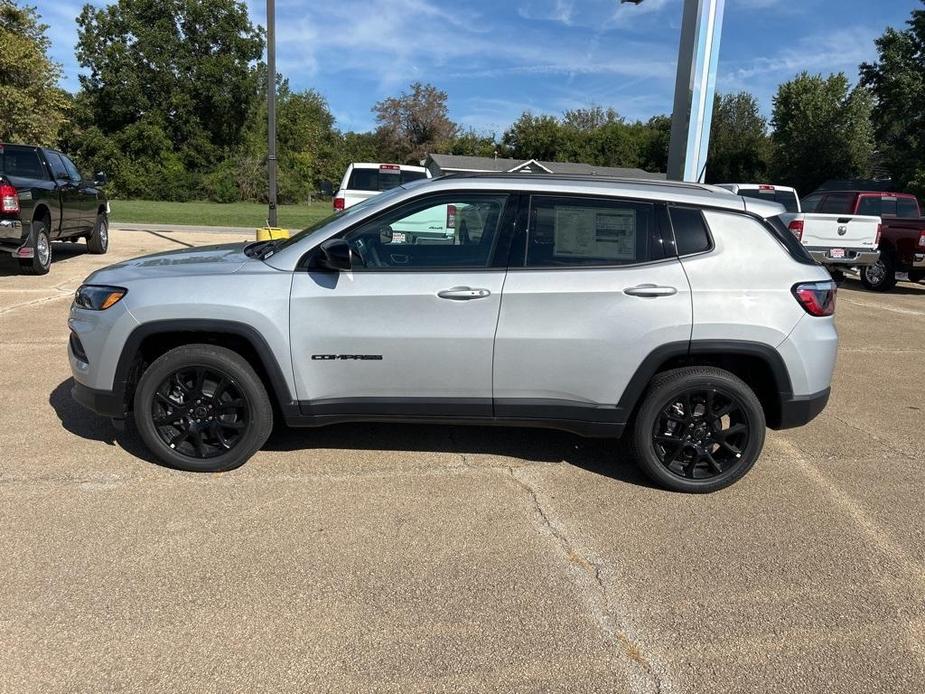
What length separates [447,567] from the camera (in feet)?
10.6

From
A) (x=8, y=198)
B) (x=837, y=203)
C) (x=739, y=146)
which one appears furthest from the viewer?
(x=739, y=146)

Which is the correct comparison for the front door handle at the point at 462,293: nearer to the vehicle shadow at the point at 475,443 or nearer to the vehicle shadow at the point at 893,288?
the vehicle shadow at the point at 475,443

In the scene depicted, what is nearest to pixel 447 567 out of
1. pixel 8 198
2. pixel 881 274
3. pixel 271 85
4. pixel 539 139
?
pixel 8 198

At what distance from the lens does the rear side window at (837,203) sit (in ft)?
46.2

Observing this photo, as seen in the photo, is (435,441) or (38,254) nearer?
(435,441)

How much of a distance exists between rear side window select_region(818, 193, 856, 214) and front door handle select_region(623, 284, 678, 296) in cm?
1226

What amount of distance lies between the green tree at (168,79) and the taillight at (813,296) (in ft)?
169

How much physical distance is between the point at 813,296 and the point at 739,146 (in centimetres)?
5938

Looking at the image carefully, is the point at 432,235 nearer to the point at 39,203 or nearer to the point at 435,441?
the point at 435,441

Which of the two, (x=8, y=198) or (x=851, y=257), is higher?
(x=8, y=198)

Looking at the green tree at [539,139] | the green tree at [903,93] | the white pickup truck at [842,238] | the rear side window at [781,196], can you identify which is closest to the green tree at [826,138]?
the green tree at [903,93]

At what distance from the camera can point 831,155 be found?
47.4 m

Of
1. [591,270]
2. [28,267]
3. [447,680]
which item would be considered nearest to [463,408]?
[591,270]

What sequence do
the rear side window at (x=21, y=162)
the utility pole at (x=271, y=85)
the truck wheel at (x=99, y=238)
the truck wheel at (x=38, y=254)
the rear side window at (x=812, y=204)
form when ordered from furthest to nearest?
1. the rear side window at (x=812, y=204)
2. the truck wheel at (x=99, y=238)
3. the utility pole at (x=271, y=85)
4. the rear side window at (x=21, y=162)
5. the truck wheel at (x=38, y=254)
